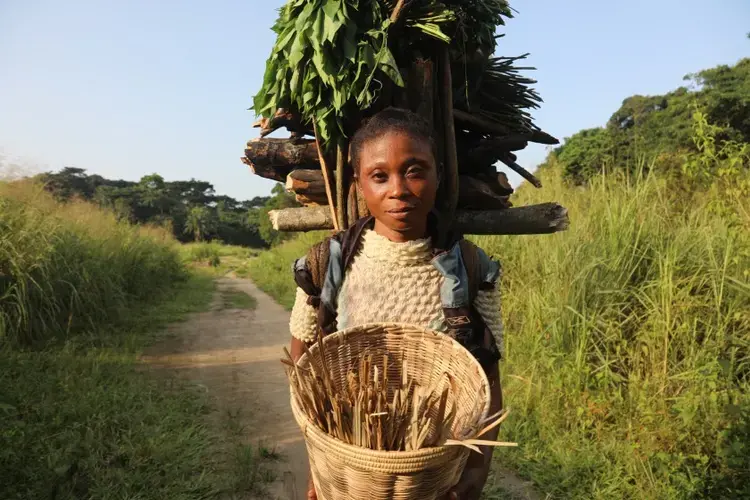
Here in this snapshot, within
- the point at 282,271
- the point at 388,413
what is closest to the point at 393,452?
the point at 388,413

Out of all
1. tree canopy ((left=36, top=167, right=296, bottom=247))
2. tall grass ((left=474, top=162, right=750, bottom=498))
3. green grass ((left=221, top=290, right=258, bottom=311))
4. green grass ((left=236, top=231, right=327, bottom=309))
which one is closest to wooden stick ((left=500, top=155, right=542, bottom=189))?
tall grass ((left=474, top=162, right=750, bottom=498))

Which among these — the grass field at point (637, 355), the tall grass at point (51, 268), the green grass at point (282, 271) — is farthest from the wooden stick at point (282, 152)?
the green grass at point (282, 271)

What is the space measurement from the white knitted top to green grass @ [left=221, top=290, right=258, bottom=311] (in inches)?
306

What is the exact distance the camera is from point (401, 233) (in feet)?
5.02

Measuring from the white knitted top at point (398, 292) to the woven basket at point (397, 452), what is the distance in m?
0.17

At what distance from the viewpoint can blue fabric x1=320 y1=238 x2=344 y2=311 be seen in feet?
5.11

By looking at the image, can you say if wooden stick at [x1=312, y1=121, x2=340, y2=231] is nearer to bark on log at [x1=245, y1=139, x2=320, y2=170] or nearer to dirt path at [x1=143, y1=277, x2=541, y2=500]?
bark on log at [x1=245, y1=139, x2=320, y2=170]

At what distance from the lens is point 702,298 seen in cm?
347

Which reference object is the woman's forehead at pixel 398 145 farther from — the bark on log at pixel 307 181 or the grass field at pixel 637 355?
the grass field at pixel 637 355

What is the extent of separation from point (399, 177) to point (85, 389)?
3.87 meters

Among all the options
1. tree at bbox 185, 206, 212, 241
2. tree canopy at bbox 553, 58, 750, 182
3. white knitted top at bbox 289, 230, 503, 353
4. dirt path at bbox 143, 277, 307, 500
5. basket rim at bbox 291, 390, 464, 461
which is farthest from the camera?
tree at bbox 185, 206, 212, 241

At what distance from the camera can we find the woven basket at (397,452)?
0.93 m

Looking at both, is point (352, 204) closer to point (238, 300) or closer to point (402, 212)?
point (402, 212)

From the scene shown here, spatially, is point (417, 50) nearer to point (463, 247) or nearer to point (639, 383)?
point (463, 247)
